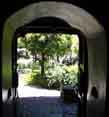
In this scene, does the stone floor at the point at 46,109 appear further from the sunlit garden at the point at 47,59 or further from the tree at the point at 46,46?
the tree at the point at 46,46

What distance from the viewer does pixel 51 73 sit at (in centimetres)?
940

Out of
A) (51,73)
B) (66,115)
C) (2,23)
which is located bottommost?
(66,115)

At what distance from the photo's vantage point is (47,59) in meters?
9.55

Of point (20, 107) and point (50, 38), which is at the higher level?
point (50, 38)

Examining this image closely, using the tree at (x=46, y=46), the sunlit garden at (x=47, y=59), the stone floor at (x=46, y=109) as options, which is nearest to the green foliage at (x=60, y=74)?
the sunlit garden at (x=47, y=59)

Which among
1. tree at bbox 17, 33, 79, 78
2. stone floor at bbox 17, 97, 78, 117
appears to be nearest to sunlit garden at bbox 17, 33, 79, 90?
tree at bbox 17, 33, 79, 78

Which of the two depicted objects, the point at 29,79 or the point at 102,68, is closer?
the point at 102,68

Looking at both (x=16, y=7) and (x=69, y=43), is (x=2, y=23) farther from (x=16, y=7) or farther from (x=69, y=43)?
(x=69, y=43)

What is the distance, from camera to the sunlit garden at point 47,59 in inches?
352

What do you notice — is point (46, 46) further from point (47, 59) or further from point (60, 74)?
point (60, 74)

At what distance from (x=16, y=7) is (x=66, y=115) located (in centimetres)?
402

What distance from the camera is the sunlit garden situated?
352 inches

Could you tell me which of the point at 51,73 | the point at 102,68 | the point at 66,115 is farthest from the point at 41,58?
the point at 102,68

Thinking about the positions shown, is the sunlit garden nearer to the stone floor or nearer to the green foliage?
the green foliage
